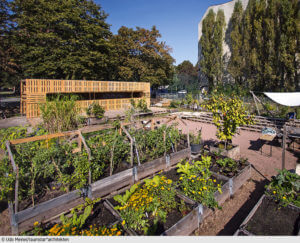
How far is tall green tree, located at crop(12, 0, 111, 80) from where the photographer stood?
17859 millimetres

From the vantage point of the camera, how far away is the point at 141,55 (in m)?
28.4

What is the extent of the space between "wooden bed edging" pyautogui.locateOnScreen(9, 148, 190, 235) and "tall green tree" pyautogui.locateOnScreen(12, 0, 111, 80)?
634 inches

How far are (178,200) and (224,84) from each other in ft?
81.5

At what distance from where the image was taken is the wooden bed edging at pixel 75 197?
3.06 meters

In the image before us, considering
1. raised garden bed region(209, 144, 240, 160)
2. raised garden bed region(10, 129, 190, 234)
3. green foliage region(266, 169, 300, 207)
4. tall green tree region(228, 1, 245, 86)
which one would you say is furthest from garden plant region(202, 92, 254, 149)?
tall green tree region(228, 1, 245, 86)

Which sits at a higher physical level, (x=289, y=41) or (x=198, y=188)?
(x=289, y=41)

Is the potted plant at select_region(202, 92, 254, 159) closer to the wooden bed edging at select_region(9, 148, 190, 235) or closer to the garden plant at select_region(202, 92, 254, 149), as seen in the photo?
the garden plant at select_region(202, 92, 254, 149)

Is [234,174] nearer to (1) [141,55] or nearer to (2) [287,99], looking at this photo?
(2) [287,99]

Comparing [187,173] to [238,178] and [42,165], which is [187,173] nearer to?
[238,178]

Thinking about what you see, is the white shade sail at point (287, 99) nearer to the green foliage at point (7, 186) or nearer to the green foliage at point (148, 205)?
the green foliage at point (148, 205)

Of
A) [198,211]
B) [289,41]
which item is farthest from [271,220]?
[289,41]

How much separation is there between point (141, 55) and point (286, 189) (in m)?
27.6

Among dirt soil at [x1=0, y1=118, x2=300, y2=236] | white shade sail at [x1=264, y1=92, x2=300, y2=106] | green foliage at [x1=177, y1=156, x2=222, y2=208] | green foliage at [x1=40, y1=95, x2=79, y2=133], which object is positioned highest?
white shade sail at [x1=264, y1=92, x2=300, y2=106]

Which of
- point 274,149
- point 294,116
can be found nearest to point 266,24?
point 294,116
